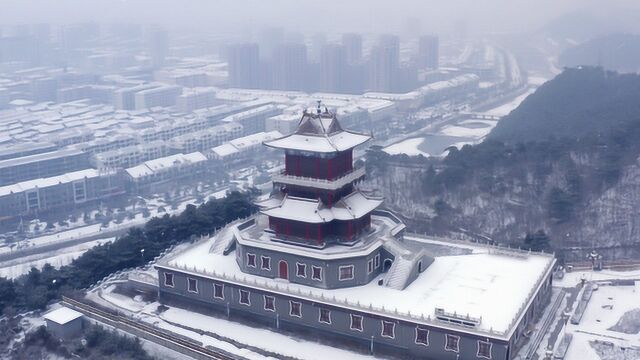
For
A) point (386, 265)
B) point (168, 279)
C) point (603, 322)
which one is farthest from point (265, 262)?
point (603, 322)

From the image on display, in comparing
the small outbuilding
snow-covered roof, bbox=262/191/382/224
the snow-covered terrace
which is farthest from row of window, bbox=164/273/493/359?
the small outbuilding

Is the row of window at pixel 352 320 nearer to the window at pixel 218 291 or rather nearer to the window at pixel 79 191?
the window at pixel 218 291

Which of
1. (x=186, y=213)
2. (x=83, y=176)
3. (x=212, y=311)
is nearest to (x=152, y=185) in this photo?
(x=83, y=176)

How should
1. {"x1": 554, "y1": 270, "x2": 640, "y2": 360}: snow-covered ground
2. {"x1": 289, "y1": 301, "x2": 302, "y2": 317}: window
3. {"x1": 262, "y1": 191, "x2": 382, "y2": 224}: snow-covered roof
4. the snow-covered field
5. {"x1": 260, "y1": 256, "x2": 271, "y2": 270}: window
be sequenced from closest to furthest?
{"x1": 554, "y1": 270, "x2": 640, "y2": 360}: snow-covered ground < the snow-covered field < {"x1": 289, "y1": 301, "x2": 302, "y2": 317}: window < {"x1": 262, "y1": 191, "x2": 382, "y2": 224}: snow-covered roof < {"x1": 260, "y1": 256, "x2": 271, "y2": 270}: window

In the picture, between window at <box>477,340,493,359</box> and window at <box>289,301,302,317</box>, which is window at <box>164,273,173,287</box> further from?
window at <box>477,340,493,359</box>

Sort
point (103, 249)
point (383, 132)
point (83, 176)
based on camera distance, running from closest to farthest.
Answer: point (103, 249) < point (83, 176) < point (383, 132)

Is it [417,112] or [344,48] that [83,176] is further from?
[344,48]

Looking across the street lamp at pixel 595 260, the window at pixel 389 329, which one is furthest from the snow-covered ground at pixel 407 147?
the window at pixel 389 329
